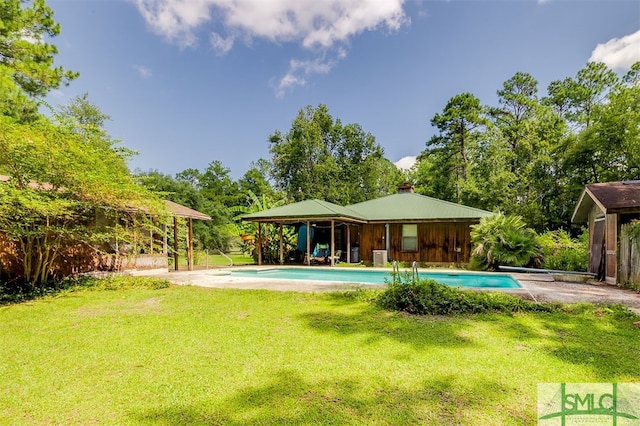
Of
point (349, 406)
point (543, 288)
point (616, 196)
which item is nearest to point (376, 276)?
point (543, 288)

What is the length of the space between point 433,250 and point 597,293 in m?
9.74

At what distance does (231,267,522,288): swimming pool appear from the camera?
1070cm

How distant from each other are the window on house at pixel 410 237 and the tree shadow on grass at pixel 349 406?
594 inches

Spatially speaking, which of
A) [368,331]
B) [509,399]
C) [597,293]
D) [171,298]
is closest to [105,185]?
[171,298]

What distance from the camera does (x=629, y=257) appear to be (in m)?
8.78

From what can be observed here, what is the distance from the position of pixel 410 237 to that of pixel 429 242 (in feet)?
3.36

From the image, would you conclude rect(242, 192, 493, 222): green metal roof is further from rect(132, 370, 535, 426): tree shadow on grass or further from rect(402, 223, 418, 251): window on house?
rect(132, 370, 535, 426): tree shadow on grass

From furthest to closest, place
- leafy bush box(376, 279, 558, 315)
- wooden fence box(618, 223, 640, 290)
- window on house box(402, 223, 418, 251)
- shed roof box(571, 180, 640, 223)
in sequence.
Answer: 1. window on house box(402, 223, 418, 251)
2. shed roof box(571, 180, 640, 223)
3. wooden fence box(618, 223, 640, 290)
4. leafy bush box(376, 279, 558, 315)

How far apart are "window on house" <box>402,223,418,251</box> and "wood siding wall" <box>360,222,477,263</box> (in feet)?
0.56

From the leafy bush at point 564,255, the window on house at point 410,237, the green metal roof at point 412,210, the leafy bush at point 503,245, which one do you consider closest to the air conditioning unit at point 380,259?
A: the green metal roof at point 412,210

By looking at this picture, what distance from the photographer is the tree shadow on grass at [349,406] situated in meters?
2.72

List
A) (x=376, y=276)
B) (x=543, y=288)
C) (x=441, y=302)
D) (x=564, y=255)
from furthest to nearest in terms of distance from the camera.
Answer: (x=564, y=255) → (x=376, y=276) → (x=543, y=288) → (x=441, y=302)

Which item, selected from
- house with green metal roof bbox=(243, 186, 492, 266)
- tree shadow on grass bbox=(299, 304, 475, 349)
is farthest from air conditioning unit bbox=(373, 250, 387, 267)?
tree shadow on grass bbox=(299, 304, 475, 349)

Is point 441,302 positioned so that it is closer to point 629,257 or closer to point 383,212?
point 629,257
